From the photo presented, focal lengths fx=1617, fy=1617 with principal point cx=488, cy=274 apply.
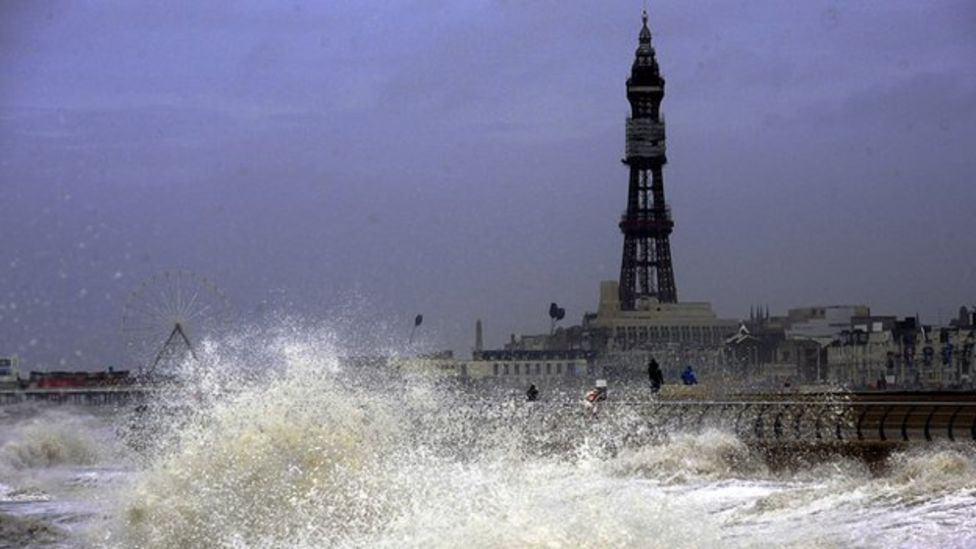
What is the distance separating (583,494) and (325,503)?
2.56 metres

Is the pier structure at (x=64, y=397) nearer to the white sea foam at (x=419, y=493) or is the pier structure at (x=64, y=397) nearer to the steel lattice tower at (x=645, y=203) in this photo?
the steel lattice tower at (x=645, y=203)

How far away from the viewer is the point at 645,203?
518 feet

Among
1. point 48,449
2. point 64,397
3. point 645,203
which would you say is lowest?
point 48,449

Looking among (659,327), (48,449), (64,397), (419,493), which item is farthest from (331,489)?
(659,327)

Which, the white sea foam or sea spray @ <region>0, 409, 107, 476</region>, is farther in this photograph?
sea spray @ <region>0, 409, 107, 476</region>

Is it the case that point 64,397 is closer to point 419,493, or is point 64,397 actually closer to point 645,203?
point 645,203

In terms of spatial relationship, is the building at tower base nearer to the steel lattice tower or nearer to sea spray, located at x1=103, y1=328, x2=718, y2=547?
the steel lattice tower

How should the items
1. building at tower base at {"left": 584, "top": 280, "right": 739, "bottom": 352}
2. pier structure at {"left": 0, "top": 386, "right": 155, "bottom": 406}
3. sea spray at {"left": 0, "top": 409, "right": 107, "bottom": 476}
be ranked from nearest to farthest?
sea spray at {"left": 0, "top": 409, "right": 107, "bottom": 476} → pier structure at {"left": 0, "top": 386, "right": 155, "bottom": 406} → building at tower base at {"left": 584, "top": 280, "right": 739, "bottom": 352}

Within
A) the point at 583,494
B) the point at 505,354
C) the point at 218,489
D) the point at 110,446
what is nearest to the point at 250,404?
the point at 218,489

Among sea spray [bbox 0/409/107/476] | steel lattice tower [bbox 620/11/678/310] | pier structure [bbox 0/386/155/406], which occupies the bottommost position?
sea spray [bbox 0/409/107/476]

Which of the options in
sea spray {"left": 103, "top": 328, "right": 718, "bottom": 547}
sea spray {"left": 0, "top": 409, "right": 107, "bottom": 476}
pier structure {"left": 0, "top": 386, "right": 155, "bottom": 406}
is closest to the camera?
sea spray {"left": 103, "top": 328, "right": 718, "bottom": 547}

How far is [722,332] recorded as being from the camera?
15588 cm

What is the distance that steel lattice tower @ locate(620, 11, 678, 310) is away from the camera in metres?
155

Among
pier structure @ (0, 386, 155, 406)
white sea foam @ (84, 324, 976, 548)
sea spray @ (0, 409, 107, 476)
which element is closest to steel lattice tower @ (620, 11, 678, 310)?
pier structure @ (0, 386, 155, 406)
